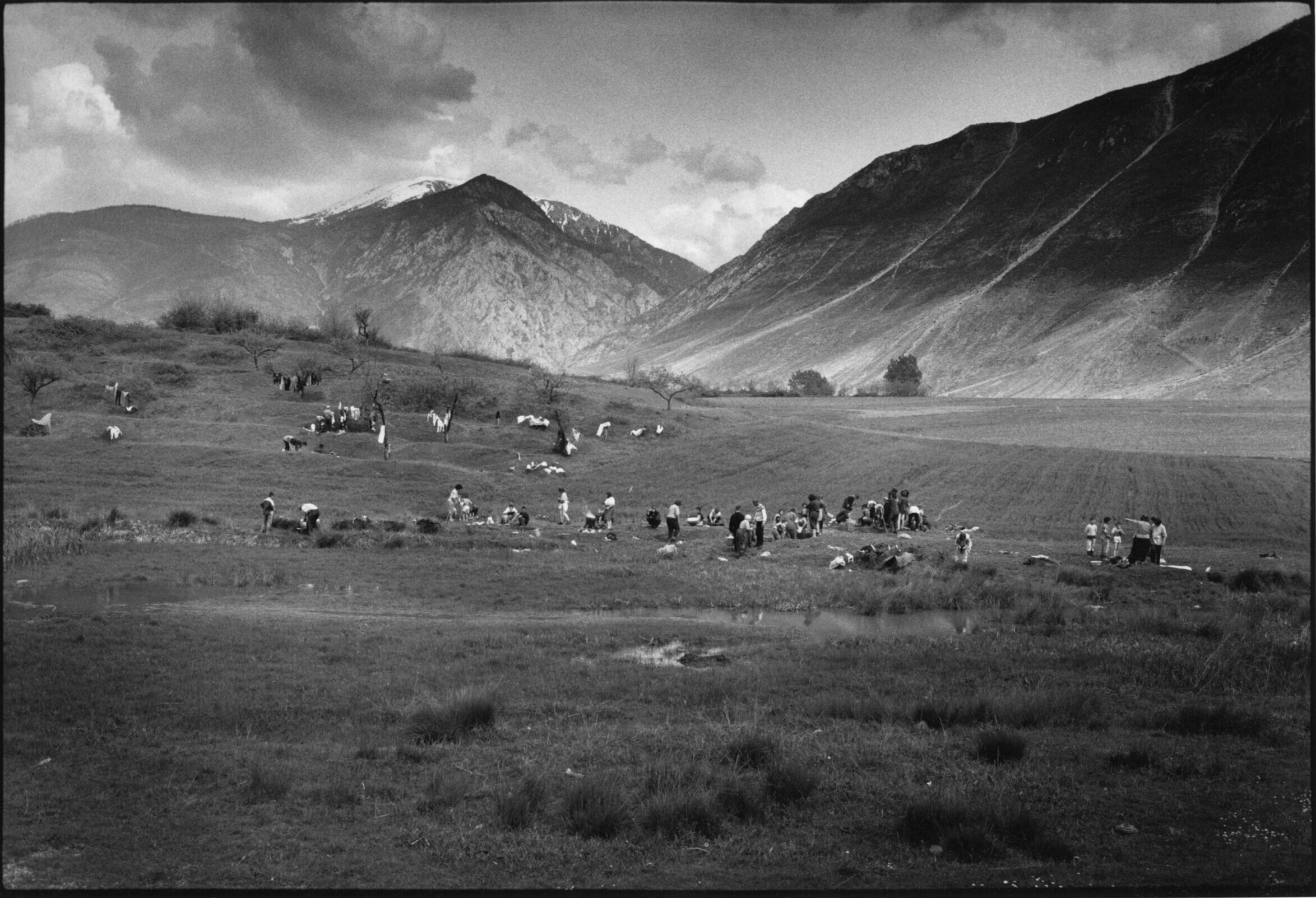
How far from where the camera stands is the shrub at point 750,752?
1015 centimetres

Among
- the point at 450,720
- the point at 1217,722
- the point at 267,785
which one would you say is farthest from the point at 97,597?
the point at 1217,722

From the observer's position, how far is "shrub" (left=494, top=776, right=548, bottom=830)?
883cm

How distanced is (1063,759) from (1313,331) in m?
5.68

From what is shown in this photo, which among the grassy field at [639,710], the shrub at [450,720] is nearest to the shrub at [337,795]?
the grassy field at [639,710]

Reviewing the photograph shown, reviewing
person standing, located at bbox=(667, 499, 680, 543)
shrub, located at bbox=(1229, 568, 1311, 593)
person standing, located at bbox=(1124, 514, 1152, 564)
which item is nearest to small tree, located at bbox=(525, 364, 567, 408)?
person standing, located at bbox=(667, 499, 680, 543)

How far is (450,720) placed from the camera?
11.4 metres

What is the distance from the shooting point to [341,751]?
34.5 ft

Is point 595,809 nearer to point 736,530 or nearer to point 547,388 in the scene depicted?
point 736,530

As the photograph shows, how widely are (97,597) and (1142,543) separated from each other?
1185 inches

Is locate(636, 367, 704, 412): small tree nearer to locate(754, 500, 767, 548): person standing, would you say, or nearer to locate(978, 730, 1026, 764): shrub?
locate(754, 500, 767, 548): person standing

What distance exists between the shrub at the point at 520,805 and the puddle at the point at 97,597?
1376 cm

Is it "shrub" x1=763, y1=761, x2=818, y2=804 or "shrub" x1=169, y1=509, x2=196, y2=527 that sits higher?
"shrub" x1=763, y1=761, x2=818, y2=804

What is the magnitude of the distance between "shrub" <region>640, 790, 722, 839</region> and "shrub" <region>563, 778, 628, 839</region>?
0.26 meters

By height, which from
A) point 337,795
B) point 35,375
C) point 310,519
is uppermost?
point 35,375
